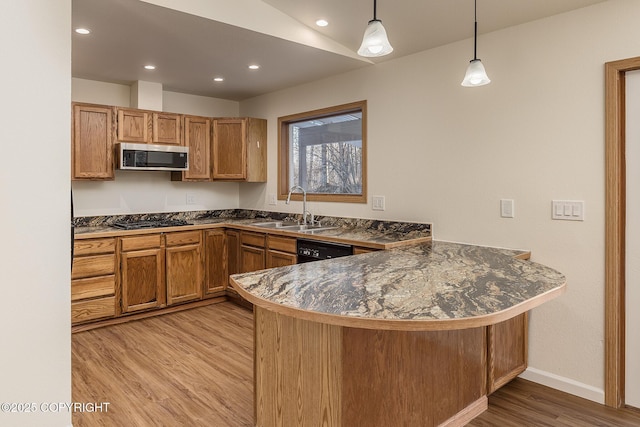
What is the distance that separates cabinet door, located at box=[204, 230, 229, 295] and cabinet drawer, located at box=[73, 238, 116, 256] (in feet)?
3.11

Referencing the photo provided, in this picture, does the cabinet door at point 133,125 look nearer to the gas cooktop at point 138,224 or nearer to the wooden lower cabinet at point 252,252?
the gas cooktop at point 138,224

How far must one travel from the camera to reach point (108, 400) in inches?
96.7

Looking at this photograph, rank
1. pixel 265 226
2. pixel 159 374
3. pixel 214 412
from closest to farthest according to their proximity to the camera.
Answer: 1. pixel 214 412
2. pixel 159 374
3. pixel 265 226

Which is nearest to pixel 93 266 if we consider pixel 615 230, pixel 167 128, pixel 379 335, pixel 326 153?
pixel 167 128

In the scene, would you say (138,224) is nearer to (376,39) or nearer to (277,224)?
(277,224)

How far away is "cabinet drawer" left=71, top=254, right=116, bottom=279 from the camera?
3.56 m

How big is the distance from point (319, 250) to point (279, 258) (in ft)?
1.91

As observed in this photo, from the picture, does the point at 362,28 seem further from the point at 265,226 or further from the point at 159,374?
the point at 159,374

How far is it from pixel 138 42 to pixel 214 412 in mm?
2665

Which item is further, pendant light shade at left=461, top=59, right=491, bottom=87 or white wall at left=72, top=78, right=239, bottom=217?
white wall at left=72, top=78, right=239, bottom=217

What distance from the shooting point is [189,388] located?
8.55 ft

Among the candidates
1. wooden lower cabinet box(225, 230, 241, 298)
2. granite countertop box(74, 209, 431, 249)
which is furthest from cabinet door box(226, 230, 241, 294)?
granite countertop box(74, 209, 431, 249)

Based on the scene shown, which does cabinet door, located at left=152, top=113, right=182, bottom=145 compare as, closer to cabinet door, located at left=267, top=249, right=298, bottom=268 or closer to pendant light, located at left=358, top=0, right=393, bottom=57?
cabinet door, located at left=267, top=249, right=298, bottom=268
